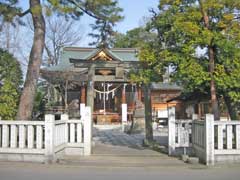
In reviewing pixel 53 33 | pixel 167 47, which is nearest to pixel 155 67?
pixel 167 47

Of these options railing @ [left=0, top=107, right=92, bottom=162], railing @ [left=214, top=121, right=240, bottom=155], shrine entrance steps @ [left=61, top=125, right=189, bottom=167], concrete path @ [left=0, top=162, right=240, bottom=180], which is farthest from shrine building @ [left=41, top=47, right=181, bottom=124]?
concrete path @ [left=0, top=162, right=240, bottom=180]

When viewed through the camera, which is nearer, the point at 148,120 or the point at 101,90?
the point at 148,120

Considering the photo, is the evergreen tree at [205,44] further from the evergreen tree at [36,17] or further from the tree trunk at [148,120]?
the tree trunk at [148,120]

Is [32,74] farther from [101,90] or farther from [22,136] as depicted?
[101,90]

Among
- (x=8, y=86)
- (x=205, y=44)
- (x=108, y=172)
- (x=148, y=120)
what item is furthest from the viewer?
(x=148, y=120)

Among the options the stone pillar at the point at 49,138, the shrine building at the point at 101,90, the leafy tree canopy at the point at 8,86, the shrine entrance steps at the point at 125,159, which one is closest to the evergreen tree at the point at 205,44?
the shrine entrance steps at the point at 125,159

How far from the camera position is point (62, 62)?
133ft

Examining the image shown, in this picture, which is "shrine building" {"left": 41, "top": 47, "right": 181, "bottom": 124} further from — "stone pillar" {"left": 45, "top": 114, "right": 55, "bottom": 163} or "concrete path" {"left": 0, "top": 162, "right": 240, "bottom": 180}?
"concrete path" {"left": 0, "top": 162, "right": 240, "bottom": 180}

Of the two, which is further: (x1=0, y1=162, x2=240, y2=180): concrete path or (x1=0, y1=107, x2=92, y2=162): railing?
(x1=0, y1=107, x2=92, y2=162): railing

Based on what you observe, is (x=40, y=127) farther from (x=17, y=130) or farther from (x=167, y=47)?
(x=167, y=47)

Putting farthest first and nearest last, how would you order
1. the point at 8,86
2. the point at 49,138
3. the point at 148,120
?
the point at 148,120
the point at 8,86
the point at 49,138

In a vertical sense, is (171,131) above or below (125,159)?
above

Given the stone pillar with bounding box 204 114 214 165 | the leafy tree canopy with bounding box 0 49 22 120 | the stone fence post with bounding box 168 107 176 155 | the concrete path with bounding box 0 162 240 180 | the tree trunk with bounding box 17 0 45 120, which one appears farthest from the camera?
the leafy tree canopy with bounding box 0 49 22 120

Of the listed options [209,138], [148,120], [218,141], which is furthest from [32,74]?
[218,141]
